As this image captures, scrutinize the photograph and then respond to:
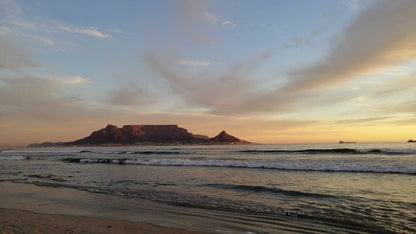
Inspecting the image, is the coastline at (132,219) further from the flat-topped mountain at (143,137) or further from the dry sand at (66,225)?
the flat-topped mountain at (143,137)

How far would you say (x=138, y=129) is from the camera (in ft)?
582

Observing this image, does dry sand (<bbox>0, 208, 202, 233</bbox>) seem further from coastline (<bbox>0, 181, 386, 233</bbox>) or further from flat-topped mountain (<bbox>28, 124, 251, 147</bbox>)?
flat-topped mountain (<bbox>28, 124, 251, 147</bbox>)

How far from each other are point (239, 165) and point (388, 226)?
54.2 ft

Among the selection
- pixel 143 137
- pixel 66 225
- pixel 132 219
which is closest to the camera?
pixel 66 225

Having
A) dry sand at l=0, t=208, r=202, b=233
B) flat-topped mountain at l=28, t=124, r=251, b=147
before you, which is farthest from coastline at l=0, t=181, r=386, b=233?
flat-topped mountain at l=28, t=124, r=251, b=147

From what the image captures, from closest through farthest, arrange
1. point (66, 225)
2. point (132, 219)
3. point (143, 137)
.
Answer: point (66, 225) → point (132, 219) → point (143, 137)

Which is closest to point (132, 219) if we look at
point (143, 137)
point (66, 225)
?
point (66, 225)

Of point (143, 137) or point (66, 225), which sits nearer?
point (66, 225)

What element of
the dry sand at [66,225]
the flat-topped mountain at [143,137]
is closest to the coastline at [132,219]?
the dry sand at [66,225]

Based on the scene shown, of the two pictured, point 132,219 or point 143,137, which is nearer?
point 132,219

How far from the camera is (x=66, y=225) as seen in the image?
5.77 metres

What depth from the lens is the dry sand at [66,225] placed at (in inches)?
211

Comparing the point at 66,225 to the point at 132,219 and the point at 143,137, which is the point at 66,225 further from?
the point at 143,137

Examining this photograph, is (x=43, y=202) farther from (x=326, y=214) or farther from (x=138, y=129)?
(x=138, y=129)
